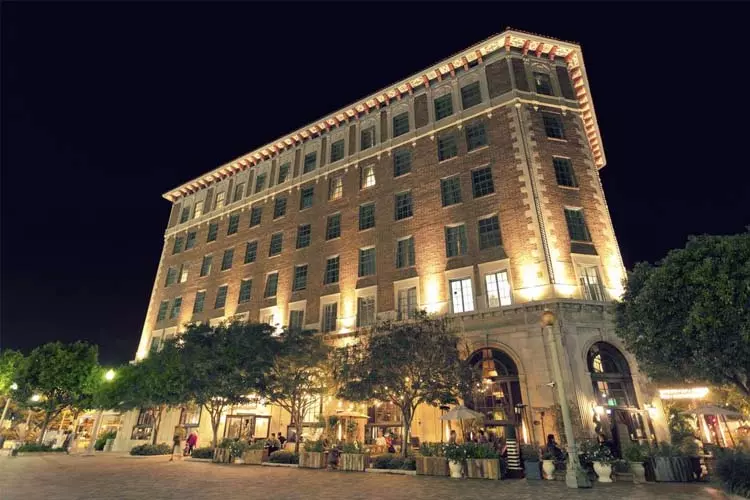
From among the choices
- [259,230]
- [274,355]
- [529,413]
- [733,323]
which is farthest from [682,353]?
[259,230]

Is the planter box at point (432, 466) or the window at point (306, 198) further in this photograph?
the window at point (306, 198)

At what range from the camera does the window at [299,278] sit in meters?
30.8

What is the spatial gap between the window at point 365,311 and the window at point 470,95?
616 inches

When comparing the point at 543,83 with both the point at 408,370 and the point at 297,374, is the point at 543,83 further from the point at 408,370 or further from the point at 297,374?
the point at 297,374

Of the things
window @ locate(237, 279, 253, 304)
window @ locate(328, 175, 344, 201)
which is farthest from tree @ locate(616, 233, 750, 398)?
window @ locate(237, 279, 253, 304)

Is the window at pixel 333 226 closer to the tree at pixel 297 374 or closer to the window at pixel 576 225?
the tree at pixel 297 374

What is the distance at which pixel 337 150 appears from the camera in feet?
115

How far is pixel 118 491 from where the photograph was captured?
12602mm

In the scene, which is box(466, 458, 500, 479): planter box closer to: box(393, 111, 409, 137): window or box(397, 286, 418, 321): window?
box(397, 286, 418, 321): window

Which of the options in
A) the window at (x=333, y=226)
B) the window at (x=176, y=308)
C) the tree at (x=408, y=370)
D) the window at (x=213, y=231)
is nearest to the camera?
the tree at (x=408, y=370)

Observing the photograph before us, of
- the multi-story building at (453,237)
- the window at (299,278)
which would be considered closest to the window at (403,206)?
the multi-story building at (453,237)

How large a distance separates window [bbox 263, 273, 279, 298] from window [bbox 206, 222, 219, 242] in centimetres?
989

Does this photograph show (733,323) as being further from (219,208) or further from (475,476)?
(219,208)

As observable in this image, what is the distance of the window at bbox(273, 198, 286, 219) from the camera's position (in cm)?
3566
